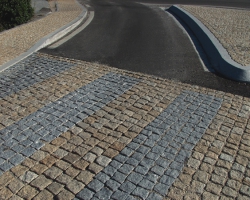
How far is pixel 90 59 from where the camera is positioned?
9164 mm

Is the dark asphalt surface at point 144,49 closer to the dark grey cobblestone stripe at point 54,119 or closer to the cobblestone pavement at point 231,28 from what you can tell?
the cobblestone pavement at point 231,28

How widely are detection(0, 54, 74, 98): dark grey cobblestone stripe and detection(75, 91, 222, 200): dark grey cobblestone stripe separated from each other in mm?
3528

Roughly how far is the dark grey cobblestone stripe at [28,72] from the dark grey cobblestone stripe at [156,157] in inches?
139

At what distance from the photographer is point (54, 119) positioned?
5.85m

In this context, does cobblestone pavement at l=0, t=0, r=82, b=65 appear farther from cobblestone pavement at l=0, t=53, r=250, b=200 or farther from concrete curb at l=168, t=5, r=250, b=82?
concrete curb at l=168, t=5, r=250, b=82

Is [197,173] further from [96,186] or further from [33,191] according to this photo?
[33,191]

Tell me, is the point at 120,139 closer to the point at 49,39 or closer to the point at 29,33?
the point at 49,39

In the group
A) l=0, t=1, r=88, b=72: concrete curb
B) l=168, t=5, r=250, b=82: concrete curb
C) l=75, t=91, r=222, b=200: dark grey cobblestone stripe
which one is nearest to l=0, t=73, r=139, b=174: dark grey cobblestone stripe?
l=75, t=91, r=222, b=200: dark grey cobblestone stripe

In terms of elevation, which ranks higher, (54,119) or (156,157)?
(156,157)

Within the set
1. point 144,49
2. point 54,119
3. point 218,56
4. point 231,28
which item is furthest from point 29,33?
point 231,28

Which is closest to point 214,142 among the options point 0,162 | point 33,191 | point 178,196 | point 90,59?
point 178,196

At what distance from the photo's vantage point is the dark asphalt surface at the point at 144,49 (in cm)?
797

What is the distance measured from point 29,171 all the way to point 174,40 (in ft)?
26.8

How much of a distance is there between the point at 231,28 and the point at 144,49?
4.16 meters
